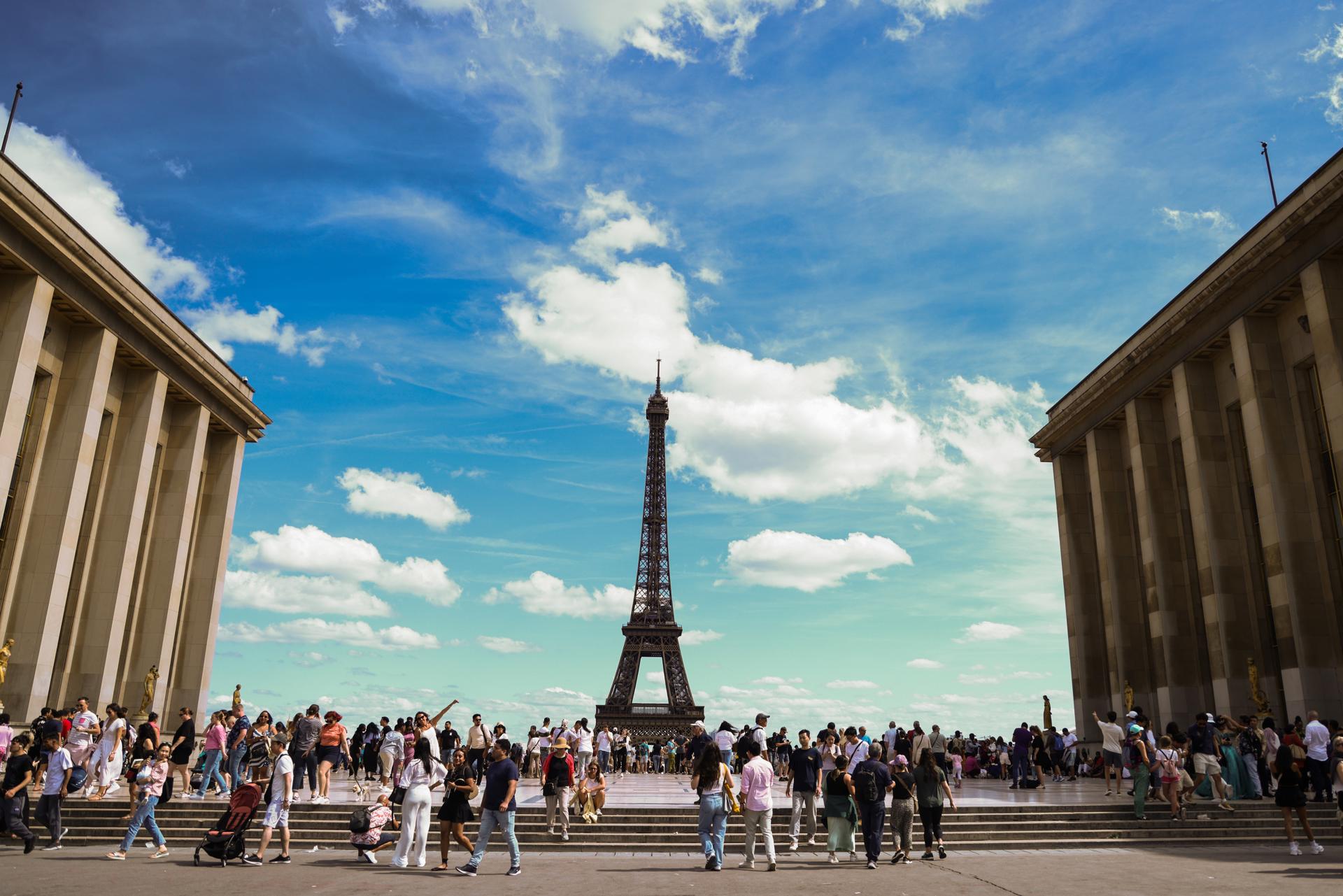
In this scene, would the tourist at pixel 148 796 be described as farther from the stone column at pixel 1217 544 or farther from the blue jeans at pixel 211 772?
the stone column at pixel 1217 544

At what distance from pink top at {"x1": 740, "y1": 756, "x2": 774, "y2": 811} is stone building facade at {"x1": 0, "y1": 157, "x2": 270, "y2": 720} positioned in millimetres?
22739

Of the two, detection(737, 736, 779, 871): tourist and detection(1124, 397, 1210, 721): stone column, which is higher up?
detection(1124, 397, 1210, 721): stone column

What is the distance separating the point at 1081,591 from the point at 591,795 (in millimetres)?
32263

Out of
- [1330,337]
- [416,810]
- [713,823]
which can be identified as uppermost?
[1330,337]

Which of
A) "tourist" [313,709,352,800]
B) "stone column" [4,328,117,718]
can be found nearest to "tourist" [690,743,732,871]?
"tourist" [313,709,352,800]

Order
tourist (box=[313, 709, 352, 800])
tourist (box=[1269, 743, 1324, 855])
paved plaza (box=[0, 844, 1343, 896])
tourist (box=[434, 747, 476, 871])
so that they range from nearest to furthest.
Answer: paved plaza (box=[0, 844, 1343, 896]) → tourist (box=[434, 747, 476, 871]) → tourist (box=[1269, 743, 1324, 855]) → tourist (box=[313, 709, 352, 800])

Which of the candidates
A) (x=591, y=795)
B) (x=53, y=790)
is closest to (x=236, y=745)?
(x=53, y=790)

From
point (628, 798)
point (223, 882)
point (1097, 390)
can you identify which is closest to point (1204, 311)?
point (1097, 390)

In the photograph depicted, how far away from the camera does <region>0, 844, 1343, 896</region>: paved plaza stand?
12.3 meters

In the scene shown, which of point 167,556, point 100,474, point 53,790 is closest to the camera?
point 53,790

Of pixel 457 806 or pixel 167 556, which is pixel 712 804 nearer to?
pixel 457 806

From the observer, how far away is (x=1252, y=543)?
32719 millimetres

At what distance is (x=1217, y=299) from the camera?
3259 centimetres

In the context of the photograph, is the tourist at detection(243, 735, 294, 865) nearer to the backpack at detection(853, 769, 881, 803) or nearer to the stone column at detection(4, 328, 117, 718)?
the backpack at detection(853, 769, 881, 803)
